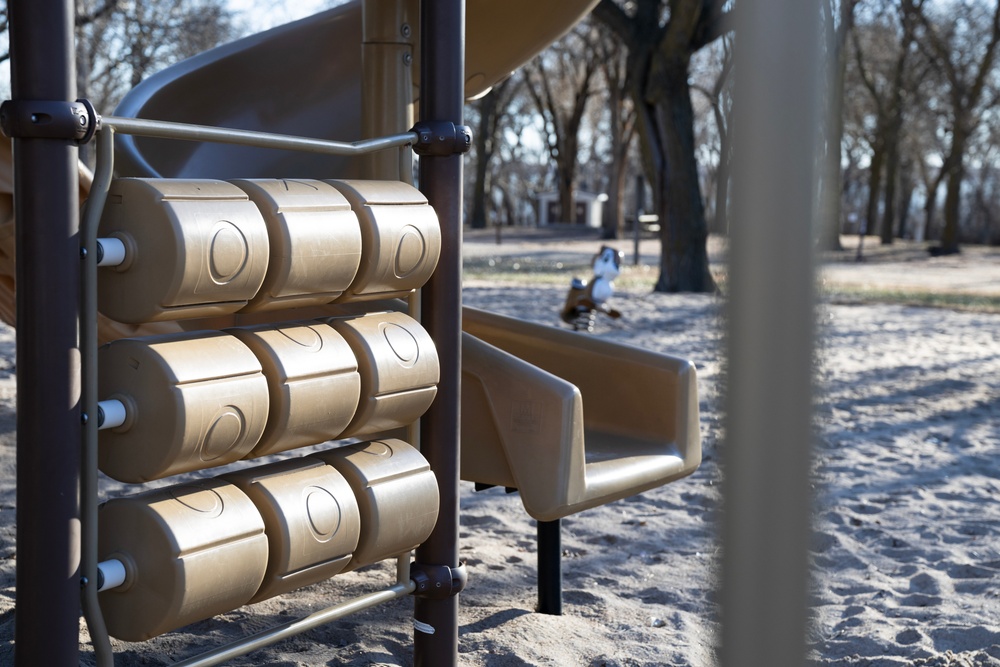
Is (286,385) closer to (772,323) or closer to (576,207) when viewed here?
(772,323)

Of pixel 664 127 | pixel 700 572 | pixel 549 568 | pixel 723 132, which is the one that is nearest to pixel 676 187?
pixel 664 127

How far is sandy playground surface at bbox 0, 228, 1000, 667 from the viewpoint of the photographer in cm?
256

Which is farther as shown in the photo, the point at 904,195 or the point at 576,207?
the point at 576,207

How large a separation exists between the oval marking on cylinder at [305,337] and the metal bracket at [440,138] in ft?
1.84

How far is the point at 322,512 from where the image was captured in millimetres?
1916

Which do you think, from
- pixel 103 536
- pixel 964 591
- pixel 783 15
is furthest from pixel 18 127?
pixel 964 591

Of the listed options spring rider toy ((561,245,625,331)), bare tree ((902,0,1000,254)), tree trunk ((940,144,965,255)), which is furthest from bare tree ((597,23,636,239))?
spring rider toy ((561,245,625,331))

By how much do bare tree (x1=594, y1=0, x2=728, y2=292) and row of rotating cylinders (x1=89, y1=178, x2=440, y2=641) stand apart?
10.1m

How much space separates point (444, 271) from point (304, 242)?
51cm

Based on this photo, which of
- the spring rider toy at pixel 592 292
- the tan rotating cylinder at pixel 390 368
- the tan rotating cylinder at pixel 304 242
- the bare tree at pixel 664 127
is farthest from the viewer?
the bare tree at pixel 664 127

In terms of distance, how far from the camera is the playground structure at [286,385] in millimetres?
1620

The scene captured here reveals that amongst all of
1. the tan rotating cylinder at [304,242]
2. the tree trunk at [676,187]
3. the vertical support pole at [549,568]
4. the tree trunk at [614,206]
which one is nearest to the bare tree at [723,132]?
the tan rotating cylinder at [304,242]

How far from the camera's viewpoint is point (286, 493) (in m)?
1.86

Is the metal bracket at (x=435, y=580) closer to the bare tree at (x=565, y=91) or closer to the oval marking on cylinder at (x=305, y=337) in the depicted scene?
the oval marking on cylinder at (x=305, y=337)
